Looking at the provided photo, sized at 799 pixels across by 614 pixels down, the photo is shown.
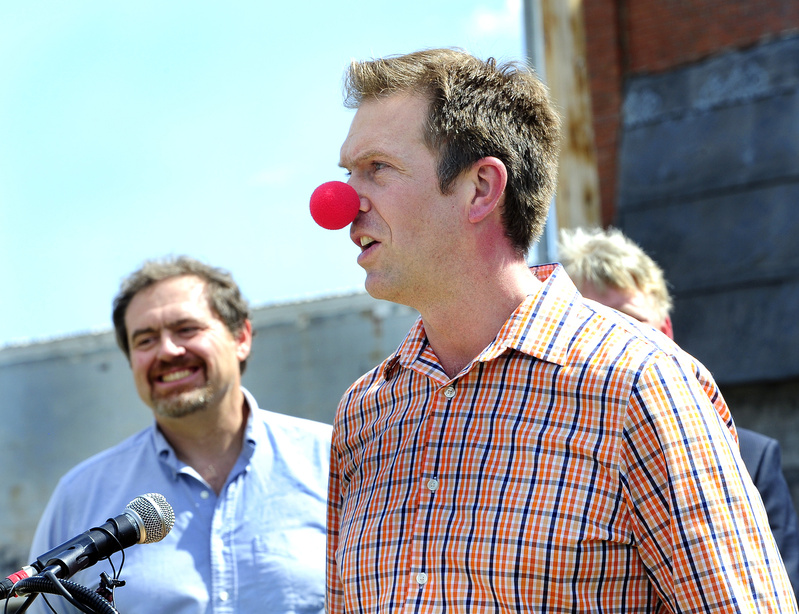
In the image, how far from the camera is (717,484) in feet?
4.79

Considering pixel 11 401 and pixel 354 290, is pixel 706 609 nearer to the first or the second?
pixel 354 290

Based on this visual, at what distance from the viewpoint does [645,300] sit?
3.00 meters

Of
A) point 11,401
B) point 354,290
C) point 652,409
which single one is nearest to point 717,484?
point 652,409

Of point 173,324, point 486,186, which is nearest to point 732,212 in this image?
point 173,324

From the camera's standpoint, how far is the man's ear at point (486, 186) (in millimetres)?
1785

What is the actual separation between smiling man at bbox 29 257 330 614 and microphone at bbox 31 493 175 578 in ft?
3.10

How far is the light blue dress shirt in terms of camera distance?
2587mm

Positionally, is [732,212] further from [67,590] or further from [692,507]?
[67,590]

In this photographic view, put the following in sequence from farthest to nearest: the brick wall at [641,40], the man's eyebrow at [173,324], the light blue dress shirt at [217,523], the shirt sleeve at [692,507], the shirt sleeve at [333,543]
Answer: the brick wall at [641,40], the man's eyebrow at [173,324], the light blue dress shirt at [217,523], the shirt sleeve at [333,543], the shirt sleeve at [692,507]

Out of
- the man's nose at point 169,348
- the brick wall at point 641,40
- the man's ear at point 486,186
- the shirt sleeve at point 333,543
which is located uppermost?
the brick wall at point 641,40

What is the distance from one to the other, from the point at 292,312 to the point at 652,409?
2.60 metres

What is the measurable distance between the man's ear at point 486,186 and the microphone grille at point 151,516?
80cm

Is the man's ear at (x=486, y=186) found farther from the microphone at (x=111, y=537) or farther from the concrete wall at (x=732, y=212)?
the concrete wall at (x=732, y=212)

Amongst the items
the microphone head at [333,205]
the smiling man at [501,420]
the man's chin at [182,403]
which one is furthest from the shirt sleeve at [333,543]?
the man's chin at [182,403]
